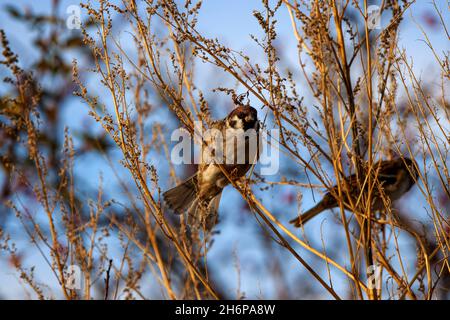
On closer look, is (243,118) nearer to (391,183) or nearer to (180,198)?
(180,198)

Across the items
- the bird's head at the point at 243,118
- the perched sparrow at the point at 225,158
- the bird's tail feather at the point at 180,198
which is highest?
the bird's head at the point at 243,118

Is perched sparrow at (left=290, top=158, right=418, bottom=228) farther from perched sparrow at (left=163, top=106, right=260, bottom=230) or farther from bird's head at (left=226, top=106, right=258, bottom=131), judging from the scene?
bird's head at (left=226, top=106, right=258, bottom=131)

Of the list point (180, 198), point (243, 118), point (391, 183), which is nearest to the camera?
point (243, 118)

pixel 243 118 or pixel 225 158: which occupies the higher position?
pixel 243 118

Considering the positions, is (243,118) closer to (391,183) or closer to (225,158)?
(225,158)

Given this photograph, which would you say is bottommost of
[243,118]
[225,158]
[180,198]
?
[180,198]

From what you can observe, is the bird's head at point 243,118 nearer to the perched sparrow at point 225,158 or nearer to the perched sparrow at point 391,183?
the perched sparrow at point 225,158

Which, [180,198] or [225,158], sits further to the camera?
[180,198]

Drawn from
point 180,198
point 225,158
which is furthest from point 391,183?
point 225,158

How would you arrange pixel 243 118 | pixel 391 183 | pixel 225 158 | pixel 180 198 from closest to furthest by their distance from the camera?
pixel 225 158 < pixel 243 118 < pixel 180 198 < pixel 391 183

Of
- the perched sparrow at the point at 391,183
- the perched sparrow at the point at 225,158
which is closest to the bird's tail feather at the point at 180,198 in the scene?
the perched sparrow at the point at 225,158

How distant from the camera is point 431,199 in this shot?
2.27 meters
